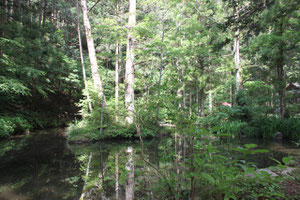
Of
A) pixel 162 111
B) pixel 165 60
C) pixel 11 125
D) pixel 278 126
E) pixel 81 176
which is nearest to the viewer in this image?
pixel 81 176

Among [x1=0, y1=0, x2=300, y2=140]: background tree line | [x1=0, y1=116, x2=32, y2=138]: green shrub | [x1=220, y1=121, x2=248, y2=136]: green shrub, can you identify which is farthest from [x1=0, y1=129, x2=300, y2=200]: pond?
[x1=220, y1=121, x2=248, y2=136]: green shrub

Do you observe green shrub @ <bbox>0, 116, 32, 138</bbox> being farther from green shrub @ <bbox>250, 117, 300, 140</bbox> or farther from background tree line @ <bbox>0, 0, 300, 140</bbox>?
green shrub @ <bbox>250, 117, 300, 140</bbox>

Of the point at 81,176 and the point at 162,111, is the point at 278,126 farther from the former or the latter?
the point at 81,176

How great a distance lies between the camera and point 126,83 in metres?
9.53

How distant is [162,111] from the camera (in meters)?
9.96

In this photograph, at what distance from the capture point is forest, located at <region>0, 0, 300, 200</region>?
1.86m

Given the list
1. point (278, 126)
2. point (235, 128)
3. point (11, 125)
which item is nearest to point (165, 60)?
point (235, 128)

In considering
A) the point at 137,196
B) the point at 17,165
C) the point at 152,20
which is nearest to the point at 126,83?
the point at 152,20

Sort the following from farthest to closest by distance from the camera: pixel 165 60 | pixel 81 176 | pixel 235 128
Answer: pixel 165 60
pixel 235 128
pixel 81 176

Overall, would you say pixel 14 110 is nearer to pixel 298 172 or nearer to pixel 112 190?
pixel 112 190

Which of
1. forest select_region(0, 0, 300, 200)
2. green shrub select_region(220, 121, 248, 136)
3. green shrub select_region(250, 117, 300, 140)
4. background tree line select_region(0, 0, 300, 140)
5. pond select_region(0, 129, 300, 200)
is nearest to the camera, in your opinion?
forest select_region(0, 0, 300, 200)

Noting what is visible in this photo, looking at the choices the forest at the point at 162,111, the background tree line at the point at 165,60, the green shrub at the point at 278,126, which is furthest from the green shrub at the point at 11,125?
the green shrub at the point at 278,126

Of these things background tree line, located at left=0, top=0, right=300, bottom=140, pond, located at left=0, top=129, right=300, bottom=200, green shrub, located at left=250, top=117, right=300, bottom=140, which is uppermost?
background tree line, located at left=0, top=0, right=300, bottom=140

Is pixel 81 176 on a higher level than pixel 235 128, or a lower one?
lower
